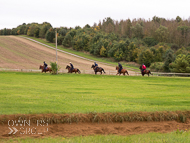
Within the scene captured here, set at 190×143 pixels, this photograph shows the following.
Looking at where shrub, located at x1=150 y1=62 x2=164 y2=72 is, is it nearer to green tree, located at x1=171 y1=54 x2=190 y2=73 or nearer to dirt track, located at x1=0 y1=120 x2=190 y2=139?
green tree, located at x1=171 y1=54 x2=190 y2=73

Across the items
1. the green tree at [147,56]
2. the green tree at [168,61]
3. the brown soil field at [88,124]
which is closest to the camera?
the brown soil field at [88,124]

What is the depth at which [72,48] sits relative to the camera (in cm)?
10469

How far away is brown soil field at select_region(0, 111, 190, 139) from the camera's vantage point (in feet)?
32.2

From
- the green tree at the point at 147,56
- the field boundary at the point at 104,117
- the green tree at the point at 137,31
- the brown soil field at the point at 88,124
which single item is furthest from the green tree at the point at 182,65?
the green tree at the point at 137,31

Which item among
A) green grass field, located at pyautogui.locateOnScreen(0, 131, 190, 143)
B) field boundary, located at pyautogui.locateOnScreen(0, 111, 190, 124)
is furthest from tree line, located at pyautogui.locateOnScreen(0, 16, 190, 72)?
green grass field, located at pyautogui.locateOnScreen(0, 131, 190, 143)

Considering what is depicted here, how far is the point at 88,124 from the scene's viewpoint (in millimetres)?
10828

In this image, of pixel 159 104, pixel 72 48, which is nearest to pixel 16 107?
pixel 159 104

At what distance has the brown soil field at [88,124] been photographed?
980 cm

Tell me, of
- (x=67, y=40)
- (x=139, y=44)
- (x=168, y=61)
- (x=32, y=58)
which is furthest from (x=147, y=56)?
(x=67, y=40)

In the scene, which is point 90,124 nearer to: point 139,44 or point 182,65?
point 182,65

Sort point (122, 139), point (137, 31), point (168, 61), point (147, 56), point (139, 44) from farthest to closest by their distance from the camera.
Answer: point (137, 31)
point (139, 44)
point (147, 56)
point (168, 61)
point (122, 139)

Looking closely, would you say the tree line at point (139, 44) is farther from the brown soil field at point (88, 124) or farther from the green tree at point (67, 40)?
the brown soil field at point (88, 124)

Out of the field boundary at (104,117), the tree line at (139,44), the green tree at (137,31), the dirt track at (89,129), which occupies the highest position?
the green tree at (137,31)

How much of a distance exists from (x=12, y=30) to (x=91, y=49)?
91.1m
